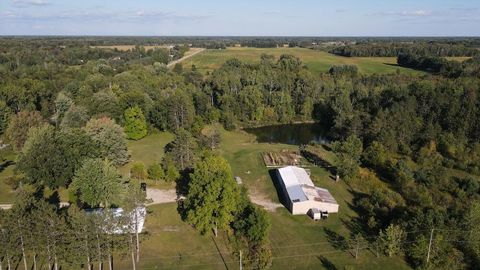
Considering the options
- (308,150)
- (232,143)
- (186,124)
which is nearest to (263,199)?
(308,150)

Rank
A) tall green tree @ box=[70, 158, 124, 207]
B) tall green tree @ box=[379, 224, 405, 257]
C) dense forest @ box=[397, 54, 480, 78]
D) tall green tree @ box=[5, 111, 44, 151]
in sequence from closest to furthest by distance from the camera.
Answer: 1. tall green tree @ box=[379, 224, 405, 257]
2. tall green tree @ box=[70, 158, 124, 207]
3. tall green tree @ box=[5, 111, 44, 151]
4. dense forest @ box=[397, 54, 480, 78]

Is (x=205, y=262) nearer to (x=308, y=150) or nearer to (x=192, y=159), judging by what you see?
(x=192, y=159)

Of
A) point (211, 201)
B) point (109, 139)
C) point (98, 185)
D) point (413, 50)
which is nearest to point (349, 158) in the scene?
point (211, 201)

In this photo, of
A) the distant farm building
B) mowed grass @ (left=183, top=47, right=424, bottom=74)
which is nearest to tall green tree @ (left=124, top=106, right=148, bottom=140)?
the distant farm building

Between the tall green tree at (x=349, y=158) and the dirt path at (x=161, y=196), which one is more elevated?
the tall green tree at (x=349, y=158)

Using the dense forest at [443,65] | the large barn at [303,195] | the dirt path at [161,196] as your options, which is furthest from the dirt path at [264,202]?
the dense forest at [443,65]

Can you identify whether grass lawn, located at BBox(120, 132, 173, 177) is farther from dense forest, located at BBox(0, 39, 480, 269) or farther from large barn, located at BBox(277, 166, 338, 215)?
large barn, located at BBox(277, 166, 338, 215)

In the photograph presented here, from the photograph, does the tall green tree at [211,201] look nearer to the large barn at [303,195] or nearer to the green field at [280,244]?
the green field at [280,244]

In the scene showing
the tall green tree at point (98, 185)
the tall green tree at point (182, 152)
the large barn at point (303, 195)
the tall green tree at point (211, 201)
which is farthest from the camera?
the tall green tree at point (182, 152)
